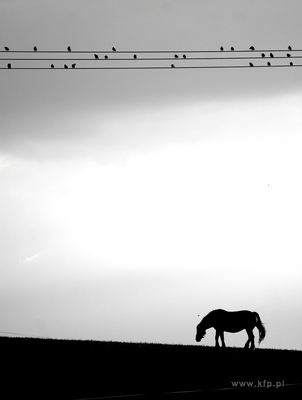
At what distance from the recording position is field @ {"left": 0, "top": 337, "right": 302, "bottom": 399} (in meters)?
14.6

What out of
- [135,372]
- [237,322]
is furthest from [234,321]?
[135,372]

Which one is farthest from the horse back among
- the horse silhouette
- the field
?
the field

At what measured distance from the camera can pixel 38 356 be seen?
1961cm

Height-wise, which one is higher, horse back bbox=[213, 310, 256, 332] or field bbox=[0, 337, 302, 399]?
horse back bbox=[213, 310, 256, 332]

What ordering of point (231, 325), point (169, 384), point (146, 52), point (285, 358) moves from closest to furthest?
1. point (169, 384)
2. point (146, 52)
3. point (285, 358)
4. point (231, 325)

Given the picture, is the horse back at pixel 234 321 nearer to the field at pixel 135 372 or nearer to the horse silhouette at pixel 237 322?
the horse silhouette at pixel 237 322

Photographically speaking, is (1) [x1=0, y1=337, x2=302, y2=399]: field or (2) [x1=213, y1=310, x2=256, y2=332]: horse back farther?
(2) [x1=213, y1=310, x2=256, y2=332]: horse back

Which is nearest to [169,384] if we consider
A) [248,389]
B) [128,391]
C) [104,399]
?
[128,391]

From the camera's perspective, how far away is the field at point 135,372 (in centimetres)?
1456

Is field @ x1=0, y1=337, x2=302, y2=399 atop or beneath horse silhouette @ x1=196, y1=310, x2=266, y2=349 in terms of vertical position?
beneath

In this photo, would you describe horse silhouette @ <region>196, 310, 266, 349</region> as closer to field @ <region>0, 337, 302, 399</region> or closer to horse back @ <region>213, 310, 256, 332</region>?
horse back @ <region>213, 310, 256, 332</region>

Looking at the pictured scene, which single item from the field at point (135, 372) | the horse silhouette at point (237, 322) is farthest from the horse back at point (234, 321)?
the field at point (135, 372)

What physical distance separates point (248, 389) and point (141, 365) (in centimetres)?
512

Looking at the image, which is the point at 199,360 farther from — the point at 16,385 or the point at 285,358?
the point at 16,385
